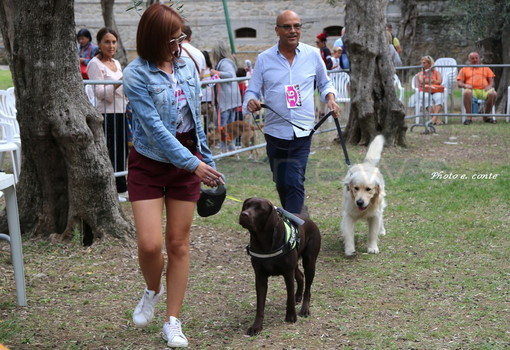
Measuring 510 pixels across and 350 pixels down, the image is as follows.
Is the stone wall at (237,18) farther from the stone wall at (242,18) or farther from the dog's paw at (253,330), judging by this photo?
the dog's paw at (253,330)

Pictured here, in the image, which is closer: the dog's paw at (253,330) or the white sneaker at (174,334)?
the white sneaker at (174,334)

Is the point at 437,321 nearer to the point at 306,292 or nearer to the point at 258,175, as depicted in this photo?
the point at 306,292

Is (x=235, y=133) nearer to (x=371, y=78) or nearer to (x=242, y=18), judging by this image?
(x=371, y=78)

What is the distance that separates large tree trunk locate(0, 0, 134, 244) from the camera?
618cm

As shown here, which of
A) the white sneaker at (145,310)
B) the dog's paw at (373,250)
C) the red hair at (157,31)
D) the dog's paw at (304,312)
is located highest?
the red hair at (157,31)

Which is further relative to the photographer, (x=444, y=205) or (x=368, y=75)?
(x=368, y=75)

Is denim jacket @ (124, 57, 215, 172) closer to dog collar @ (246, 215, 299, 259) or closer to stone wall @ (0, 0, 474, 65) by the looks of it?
dog collar @ (246, 215, 299, 259)

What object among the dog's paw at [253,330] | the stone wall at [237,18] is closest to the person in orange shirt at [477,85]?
the stone wall at [237,18]

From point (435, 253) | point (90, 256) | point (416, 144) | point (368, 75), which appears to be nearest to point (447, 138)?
point (416, 144)

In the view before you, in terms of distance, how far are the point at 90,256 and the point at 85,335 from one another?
178 centimetres

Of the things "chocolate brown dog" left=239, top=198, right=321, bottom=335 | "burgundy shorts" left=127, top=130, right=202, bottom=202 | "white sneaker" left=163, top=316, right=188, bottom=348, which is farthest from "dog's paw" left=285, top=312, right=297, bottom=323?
"burgundy shorts" left=127, top=130, right=202, bottom=202

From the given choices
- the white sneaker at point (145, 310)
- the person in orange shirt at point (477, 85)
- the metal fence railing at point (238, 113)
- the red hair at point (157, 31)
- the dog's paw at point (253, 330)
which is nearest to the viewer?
the red hair at point (157, 31)

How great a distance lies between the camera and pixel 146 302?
4.46 m

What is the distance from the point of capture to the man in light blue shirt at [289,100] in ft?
20.4
